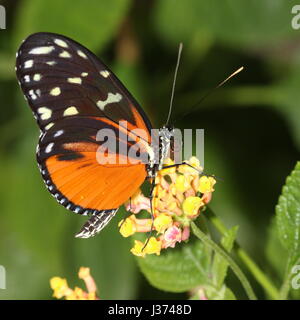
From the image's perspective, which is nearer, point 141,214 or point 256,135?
point 141,214

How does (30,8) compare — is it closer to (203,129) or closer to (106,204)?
(203,129)

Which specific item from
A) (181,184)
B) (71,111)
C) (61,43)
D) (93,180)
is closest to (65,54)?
(61,43)

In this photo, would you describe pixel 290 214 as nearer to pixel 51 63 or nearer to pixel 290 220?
pixel 290 220

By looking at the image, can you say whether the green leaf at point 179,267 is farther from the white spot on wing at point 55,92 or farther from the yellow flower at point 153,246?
the white spot on wing at point 55,92

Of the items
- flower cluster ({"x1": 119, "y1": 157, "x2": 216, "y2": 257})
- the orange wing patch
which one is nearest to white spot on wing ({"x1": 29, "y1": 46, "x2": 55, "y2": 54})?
the orange wing patch

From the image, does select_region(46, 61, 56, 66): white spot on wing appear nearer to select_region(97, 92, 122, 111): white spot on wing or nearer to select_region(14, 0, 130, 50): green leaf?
select_region(97, 92, 122, 111): white spot on wing

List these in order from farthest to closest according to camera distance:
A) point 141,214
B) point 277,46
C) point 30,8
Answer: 1. point 277,46
2. point 30,8
3. point 141,214

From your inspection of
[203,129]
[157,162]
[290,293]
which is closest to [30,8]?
[203,129]
